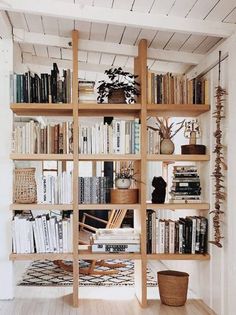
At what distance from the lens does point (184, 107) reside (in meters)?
4.11

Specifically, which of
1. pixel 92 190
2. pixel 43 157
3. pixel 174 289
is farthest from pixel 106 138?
pixel 174 289

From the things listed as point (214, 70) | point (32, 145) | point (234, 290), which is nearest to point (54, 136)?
point (32, 145)

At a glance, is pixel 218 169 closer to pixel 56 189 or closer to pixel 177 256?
pixel 177 256

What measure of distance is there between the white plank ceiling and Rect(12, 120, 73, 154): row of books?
2.70 feet

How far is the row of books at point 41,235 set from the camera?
13.5 feet

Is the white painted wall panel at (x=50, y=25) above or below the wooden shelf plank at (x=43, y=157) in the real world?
above

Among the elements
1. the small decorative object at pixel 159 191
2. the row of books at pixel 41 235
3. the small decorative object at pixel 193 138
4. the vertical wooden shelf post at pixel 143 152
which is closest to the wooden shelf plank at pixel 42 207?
the row of books at pixel 41 235

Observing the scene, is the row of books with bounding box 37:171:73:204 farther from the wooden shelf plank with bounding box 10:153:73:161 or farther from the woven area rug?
the woven area rug

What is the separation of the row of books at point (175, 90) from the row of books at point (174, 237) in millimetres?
1056

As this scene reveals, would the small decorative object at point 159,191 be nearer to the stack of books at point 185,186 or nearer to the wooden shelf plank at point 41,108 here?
the stack of books at point 185,186

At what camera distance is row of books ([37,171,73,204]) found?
4.12 m

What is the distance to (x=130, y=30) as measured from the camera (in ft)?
12.8

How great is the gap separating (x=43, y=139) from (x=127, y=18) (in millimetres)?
1371

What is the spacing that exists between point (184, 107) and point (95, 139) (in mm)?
851
